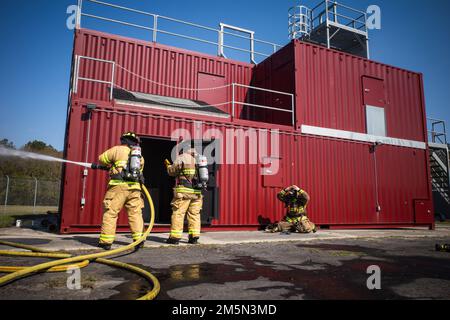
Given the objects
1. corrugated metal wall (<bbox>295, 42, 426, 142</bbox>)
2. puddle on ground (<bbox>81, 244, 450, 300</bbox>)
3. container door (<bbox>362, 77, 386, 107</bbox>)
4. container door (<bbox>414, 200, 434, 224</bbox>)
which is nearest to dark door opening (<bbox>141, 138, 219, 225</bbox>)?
corrugated metal wall (<bbox>295, 42, 426, 142</bbox>)

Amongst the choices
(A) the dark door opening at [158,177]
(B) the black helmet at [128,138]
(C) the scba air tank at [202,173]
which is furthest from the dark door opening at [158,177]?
(B) the black helmet at [128,138]

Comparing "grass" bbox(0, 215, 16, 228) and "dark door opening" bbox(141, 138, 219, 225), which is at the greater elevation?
"dark door opening" bbox(141, 138, 219, 225)

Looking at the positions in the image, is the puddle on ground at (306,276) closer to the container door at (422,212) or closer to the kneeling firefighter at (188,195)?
the kneeling firefighter at (188,195)

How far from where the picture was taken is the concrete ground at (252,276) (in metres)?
2.63

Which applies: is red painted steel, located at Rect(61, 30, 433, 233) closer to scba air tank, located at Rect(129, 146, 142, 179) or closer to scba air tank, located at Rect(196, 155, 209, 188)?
scba air tank, located at Rect(196, 155, 209, 188)

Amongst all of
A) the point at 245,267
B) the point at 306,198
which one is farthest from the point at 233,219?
the point at 245,267

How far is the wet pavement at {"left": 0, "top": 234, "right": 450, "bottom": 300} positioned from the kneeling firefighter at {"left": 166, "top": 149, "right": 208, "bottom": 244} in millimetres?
761

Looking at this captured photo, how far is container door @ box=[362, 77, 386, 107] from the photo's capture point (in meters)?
12.2

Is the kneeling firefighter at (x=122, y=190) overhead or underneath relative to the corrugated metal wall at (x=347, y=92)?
underneath

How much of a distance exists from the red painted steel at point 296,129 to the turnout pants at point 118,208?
8.50 ft

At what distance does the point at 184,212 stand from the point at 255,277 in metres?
2.79

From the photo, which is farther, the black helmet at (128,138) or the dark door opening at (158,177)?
the dark door opening at (158,177)

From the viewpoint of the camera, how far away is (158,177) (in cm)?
1146

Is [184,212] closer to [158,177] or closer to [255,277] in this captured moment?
[255,277]
